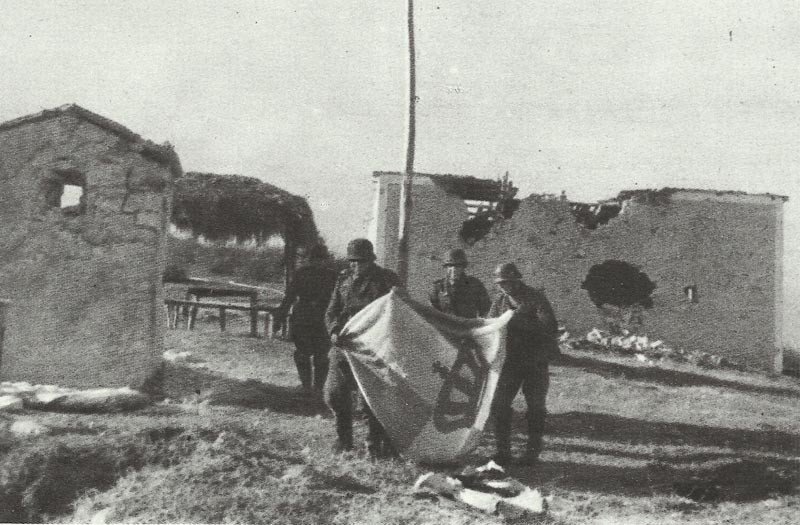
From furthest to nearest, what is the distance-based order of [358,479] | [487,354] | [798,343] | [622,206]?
[798,343] → [622,206] → [487,354] → [358,479]

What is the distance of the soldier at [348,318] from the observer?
17.5 ft

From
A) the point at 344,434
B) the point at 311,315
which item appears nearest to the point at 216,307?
the point at 311,315

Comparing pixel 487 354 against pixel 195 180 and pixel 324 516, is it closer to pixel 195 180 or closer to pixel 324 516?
pixel 324 516

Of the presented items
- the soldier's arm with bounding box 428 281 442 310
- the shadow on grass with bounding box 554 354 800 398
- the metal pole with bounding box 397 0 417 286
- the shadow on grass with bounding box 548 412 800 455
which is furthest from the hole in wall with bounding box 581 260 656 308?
the soldier's arm with bounding box 428 281 442 310

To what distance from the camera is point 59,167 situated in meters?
7.29

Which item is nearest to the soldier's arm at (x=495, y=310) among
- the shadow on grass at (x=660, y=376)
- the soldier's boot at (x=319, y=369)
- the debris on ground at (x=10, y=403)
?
the soldier's boot at (x=319, y=369)

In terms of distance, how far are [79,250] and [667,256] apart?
11491 millimetres

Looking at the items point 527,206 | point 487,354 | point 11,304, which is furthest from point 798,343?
point 11,304

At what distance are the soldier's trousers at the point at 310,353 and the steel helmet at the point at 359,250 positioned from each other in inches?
98.4

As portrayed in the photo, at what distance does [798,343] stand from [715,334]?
12427mm

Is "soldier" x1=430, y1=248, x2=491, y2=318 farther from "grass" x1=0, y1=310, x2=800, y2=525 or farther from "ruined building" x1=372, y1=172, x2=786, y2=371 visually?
"ruined building" x1=372, y1=172, x2=786, y2=371

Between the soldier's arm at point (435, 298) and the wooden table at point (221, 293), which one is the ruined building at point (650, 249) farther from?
the soldier's arm at point (435, 298)

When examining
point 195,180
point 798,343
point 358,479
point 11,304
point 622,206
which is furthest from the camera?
point 798,343

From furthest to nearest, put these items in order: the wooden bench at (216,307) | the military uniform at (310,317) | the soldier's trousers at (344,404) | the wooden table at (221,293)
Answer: the wooden table at (221,293), the wooden bench at (216,307), the military uniform at (310,317), the soldier's trousers at (344,404)
